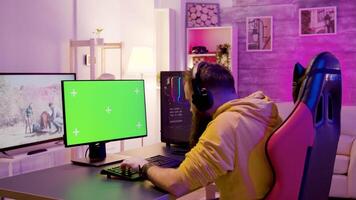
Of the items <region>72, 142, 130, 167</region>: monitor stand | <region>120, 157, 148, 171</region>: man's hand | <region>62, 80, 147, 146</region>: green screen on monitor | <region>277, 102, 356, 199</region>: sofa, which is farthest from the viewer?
<region>277, 102, 356, 199</region>: sofa

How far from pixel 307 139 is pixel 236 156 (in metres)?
0.25

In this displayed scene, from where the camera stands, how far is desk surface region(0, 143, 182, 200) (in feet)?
5.50

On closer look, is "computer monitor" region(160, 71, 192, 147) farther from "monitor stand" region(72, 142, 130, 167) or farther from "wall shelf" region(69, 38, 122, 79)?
"wall shelf" region(69, 38, 122, 79)

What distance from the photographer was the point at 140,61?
16.8 feet

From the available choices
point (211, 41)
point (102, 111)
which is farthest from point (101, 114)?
point (211, 41)

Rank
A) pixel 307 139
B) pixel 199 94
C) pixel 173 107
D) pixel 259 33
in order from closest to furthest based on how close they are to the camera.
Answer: pixel 307 139 < pixel 199 94 < pixel 173 107 < pixel 259 33

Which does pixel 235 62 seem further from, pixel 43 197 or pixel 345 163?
pixel 43 197

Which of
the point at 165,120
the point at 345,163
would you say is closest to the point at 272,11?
the point at 345,163

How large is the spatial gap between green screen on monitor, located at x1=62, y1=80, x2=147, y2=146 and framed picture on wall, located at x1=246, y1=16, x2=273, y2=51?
11.2ft

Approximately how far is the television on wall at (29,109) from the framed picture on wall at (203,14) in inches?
89.5

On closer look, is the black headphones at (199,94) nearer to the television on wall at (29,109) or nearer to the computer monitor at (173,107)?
the computer monitor at (173,107)

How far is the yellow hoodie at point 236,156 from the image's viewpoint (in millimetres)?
1494

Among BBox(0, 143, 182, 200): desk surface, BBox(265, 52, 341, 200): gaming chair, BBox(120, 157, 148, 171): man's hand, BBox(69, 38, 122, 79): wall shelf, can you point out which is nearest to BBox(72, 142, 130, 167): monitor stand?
BBox(0, 143, 182, 200): desk surface

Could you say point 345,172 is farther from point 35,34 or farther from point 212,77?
point 35,34
